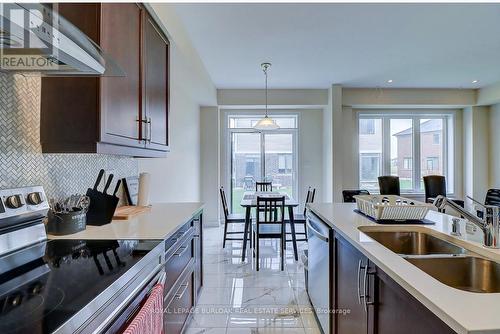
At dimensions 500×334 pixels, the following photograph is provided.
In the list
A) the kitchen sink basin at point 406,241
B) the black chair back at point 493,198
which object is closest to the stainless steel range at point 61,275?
the kitchen sink basin at point 406,241

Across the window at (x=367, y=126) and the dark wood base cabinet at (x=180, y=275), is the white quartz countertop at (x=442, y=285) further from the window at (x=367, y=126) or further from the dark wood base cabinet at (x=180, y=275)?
the window at (x=367, y=126)

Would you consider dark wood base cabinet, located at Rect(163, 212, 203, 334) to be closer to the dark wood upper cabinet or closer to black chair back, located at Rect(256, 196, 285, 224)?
the dark wood upper cabinet

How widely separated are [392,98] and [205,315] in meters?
5.33

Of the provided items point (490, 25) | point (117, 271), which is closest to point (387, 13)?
point (490, 25)

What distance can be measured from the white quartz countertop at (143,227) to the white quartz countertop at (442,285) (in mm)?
1011

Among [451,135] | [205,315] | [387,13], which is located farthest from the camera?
[451,135]

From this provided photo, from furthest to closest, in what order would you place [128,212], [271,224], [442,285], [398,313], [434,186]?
[434,186] → [271,224] → [128,212] → [398,313] → [442,285]

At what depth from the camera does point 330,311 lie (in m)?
1.87

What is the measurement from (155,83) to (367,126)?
525 centimetres

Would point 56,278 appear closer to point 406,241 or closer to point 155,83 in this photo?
point 155,83

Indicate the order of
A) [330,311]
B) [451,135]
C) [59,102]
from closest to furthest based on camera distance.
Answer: [59,102] < [330,311] < [451,135]

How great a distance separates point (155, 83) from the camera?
2178 millimetres

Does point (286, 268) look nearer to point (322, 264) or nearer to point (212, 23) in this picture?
point (322, 264)

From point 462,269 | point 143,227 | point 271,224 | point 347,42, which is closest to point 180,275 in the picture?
point 143,227
